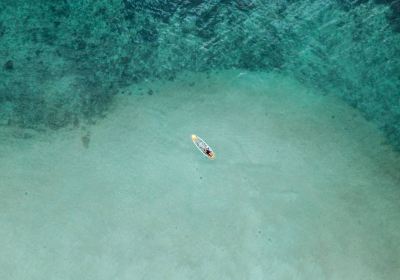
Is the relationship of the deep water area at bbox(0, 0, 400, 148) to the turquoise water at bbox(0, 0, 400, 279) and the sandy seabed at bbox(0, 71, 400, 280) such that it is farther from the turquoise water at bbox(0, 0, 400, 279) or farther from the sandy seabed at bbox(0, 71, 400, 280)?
the sandy seabed at bbox(0, 71, 400, 280)

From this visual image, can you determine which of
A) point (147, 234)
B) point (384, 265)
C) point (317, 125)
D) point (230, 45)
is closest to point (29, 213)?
point (147, 234)

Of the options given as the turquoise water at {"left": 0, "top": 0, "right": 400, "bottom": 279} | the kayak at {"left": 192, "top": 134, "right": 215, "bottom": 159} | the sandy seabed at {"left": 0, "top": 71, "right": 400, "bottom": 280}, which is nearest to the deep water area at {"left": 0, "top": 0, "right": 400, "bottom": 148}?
the turquoise water at {"left": 0, "top": 0, "right": 400, "bottom": 279}

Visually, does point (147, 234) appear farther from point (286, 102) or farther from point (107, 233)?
point (286, 102)

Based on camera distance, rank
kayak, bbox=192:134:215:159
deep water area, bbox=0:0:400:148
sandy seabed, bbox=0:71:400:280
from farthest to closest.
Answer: deep water area, bbox=0:0:400:148, kayak, bbox=192:134:215:159, sandy seabed, bbox=0:71:400:280

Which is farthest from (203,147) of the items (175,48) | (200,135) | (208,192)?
(175,48)

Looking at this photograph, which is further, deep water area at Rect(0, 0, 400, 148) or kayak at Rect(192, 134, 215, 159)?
deep water area at Rect(0, 0, 400, 148)

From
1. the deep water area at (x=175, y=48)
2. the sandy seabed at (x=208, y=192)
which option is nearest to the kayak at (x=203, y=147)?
the sandy seabed at (x=208, y=192)

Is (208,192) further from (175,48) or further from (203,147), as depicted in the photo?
(175,48)
